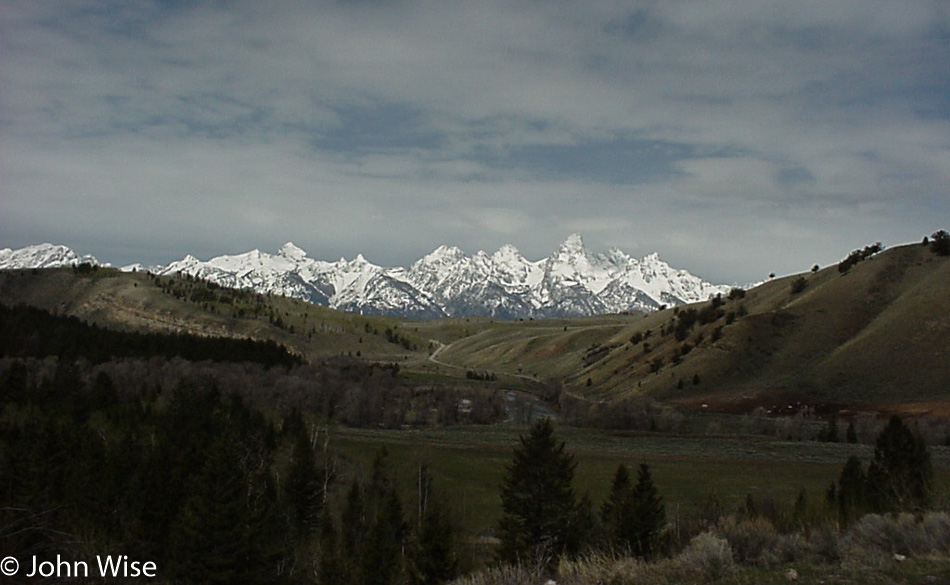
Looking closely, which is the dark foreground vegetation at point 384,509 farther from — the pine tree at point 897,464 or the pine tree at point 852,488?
the pine tree at point 852,488

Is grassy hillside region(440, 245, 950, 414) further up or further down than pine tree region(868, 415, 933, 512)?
further up

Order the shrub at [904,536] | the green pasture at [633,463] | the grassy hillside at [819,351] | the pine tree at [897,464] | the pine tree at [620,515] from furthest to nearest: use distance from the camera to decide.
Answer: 1. the grassy hillside at [819,351]
2. the green pasture at [633,463]
3. the pine tree at [897,464]
4. the pine tree at [620,515]
5. the shrub at [904,536]

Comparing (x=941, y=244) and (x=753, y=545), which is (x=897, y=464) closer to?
(x=753, y=545)

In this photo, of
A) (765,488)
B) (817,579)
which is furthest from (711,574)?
(765,488)

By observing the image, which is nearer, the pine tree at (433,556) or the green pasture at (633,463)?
the pine tree at (433,556)

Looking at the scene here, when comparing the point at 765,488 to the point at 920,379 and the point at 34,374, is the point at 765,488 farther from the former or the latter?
the point at 34,374

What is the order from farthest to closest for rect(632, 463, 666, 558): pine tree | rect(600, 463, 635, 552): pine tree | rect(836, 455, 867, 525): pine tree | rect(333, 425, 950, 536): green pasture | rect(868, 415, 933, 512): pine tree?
1. rect(333, 425, 950, 536): green pasture
2. rect(836, 455, 867, 525): pine tree
3. rect(868, 415, 933, 512): pine tree
4. rect(600, 463, 635, 552): pine tree
5. rect(632, 463, 666, 558): pine tree

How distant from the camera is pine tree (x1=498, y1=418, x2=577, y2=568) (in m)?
36.2

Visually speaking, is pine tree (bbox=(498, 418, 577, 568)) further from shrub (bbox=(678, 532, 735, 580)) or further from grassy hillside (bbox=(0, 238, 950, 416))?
grassy hillside (bbox=(0, 238, 950, 416))

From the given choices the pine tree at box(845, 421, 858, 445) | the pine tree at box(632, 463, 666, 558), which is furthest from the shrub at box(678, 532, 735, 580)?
the pine tree at box(845, 421, 858, 445)

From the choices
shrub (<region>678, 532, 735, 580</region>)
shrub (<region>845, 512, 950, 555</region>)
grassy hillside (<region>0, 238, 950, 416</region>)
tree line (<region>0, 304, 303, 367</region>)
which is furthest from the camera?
tree line (<region>0, 304, 303, 367</region>)

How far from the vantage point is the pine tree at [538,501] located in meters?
36.2

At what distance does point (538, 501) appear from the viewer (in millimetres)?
37375

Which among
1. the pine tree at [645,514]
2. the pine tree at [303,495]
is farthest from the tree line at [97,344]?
the pine tree at [645,514]
